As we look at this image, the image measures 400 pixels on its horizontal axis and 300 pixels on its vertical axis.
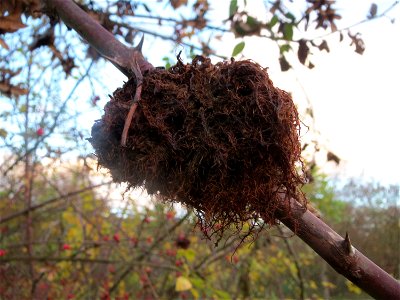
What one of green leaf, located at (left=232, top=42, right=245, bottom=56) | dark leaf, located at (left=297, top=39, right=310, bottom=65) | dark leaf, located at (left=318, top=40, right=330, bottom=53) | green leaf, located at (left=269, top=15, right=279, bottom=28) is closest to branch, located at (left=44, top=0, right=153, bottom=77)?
green leaf, located at (left=232, top=42, right=245, bottom=56)

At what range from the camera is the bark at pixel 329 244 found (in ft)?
4.18

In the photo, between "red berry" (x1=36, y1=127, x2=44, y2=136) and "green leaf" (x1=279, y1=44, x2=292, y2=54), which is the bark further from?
"red berry" (x1=36, y1=127, x2=44, y2=136)

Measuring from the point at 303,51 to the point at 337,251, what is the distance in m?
1.52

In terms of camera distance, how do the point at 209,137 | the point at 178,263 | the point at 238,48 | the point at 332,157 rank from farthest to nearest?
the point at 178,263 < the point at 332,157 < the point at 238,48 < the point at 209,137

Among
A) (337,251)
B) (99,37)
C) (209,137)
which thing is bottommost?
(337,251)

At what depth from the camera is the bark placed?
127cm

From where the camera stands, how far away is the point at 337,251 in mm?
1276

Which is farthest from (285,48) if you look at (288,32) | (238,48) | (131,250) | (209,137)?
(131,250)

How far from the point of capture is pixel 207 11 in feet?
10.2

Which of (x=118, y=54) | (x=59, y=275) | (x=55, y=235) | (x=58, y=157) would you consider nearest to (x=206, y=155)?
(x=118, y=54)

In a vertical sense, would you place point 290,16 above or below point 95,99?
below

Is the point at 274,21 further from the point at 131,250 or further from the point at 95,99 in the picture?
the point at 131,250

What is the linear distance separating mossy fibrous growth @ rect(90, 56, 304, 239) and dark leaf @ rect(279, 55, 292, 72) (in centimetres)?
129

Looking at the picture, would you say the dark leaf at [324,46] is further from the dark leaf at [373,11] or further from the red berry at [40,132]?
the red berry at [40,132]
